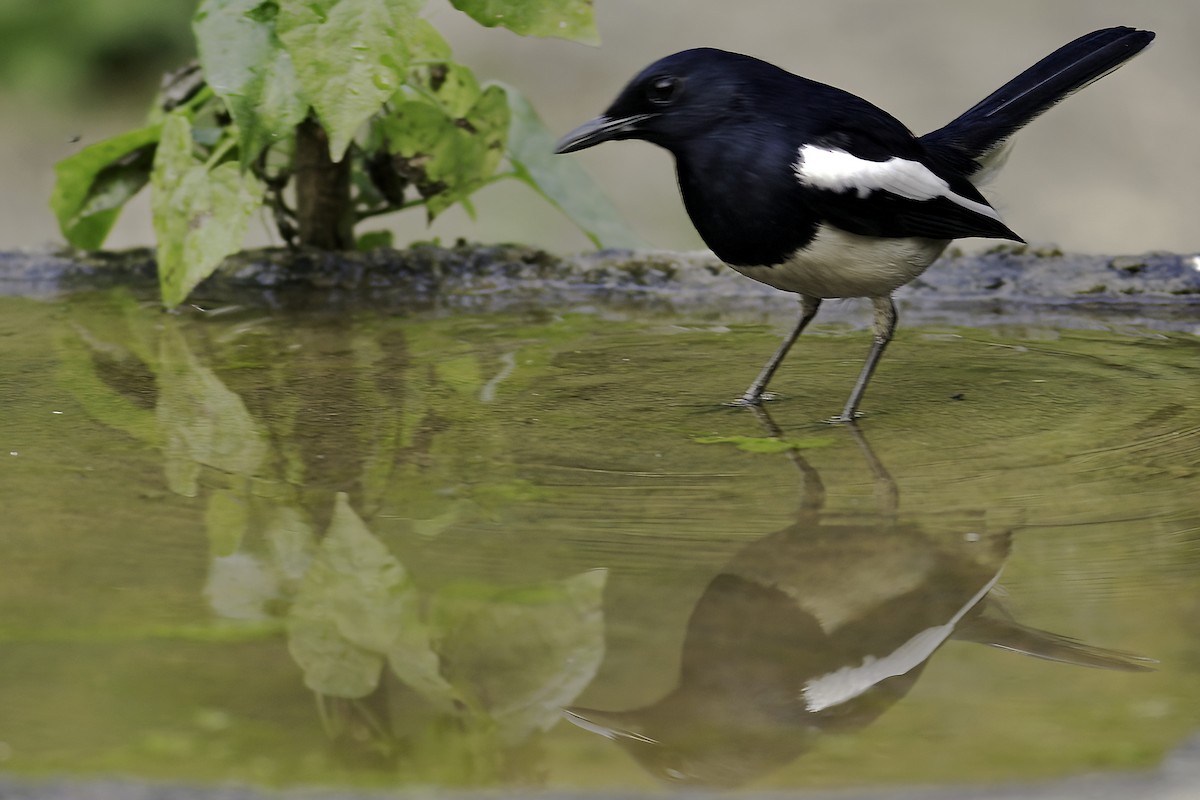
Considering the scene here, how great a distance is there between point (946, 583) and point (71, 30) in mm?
6710

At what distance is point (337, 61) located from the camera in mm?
3072

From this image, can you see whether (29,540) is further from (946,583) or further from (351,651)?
(946,583)

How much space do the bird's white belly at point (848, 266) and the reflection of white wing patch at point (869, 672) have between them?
4.14 feet

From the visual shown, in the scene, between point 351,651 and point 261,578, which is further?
point 261,578

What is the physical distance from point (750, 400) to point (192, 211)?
1.44m

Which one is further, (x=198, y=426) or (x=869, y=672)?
(x=198, y=426)

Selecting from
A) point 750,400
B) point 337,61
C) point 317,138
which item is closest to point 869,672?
point 750,400

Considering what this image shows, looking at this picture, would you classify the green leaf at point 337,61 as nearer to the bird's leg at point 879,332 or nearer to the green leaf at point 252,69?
the green leaf at point 252,69

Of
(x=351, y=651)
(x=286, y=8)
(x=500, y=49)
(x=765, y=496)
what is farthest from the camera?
(x=500, y=49)

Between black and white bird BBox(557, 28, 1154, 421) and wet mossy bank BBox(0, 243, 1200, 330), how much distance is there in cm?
68

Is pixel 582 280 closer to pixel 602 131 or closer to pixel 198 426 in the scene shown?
pixel 602 131

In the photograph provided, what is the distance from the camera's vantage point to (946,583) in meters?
1.79

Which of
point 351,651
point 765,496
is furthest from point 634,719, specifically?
point 765,496

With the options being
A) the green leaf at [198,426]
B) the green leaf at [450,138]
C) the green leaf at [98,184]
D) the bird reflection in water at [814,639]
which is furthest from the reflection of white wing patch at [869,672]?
the green leaf at [98,184]
